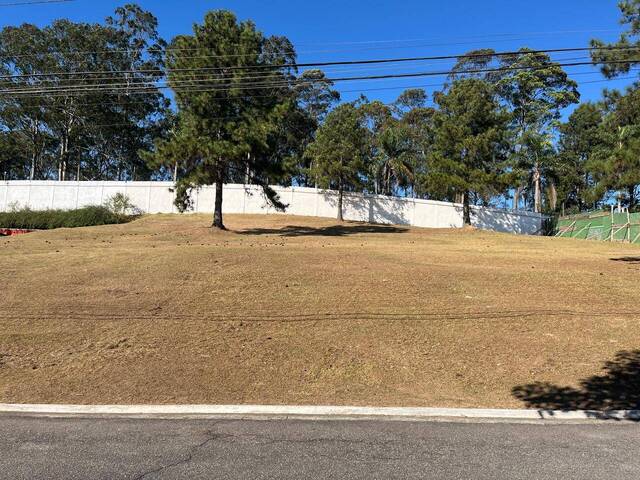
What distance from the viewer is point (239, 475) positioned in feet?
13.6

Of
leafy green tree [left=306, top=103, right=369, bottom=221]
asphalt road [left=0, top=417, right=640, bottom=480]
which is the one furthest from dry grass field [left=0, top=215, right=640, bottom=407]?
leafy green tree [left=306, top=103, right=369, bottom=221]

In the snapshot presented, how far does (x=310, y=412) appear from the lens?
19.1 feet

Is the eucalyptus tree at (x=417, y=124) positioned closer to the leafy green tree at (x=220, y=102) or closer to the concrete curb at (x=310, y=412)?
the leafy green tree at (x=220, y=102)

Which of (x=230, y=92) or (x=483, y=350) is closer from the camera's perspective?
(x=483, y=350)

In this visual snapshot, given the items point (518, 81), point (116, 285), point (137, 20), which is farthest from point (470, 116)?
point (137, 20)

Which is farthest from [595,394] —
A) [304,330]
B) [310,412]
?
[304,330]

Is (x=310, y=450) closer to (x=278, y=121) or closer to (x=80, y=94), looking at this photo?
(x=278, y=121)

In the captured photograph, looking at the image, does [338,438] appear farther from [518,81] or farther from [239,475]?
[518,81]

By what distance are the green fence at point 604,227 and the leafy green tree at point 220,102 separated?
20905 mm

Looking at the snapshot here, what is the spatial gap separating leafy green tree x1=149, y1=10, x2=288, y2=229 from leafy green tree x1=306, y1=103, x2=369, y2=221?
1188 centimetres

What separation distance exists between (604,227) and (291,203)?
22.9 meters

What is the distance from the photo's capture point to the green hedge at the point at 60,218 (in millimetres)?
38031

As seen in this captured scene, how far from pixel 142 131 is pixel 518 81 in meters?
42.4

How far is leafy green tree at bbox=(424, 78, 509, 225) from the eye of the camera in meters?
33.8
